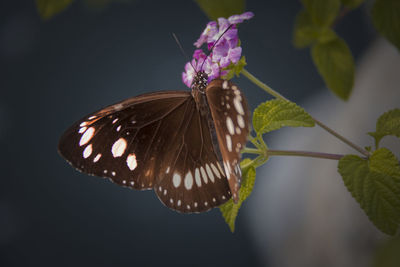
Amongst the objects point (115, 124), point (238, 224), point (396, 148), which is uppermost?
point (115, 124)

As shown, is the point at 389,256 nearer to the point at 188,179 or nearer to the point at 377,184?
the point at 377,184

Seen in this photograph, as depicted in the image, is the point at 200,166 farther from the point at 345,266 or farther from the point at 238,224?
the point at 238,224

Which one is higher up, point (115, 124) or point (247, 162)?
point (115, 124)

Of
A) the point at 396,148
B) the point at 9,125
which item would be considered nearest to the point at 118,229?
the point at 9,125

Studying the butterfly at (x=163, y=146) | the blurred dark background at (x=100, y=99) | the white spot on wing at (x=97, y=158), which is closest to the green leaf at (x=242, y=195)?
the butterfly at (x=163, y=146)

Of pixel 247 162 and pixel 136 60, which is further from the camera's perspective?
pixel 136 60

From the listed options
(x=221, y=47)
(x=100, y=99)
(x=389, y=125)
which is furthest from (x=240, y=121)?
(x=100, y=99)
